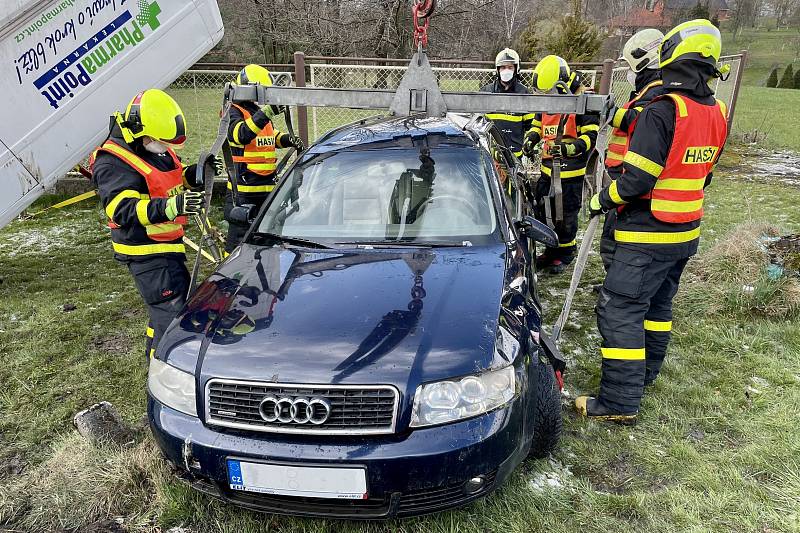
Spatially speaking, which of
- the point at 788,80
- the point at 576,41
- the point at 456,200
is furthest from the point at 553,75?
the point at 788,80

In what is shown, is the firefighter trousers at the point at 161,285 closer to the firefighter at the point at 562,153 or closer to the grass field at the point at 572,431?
the grass field at the point at 572,431

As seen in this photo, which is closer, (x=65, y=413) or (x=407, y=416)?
(x=407, y=416)

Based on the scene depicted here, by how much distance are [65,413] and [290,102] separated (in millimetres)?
2393

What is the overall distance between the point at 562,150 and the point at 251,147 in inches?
122

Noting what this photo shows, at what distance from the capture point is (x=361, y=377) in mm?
2016

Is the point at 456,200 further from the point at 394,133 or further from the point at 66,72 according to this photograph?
the point at 66,72

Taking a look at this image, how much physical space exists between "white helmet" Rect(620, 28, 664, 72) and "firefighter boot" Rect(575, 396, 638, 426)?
2371 mm

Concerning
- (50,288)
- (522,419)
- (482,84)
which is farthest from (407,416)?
(482,84)

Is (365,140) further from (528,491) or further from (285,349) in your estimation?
(528,491)

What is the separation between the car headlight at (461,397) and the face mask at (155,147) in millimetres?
2264

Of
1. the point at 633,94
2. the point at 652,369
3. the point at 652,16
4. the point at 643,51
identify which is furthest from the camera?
the point at 652,16

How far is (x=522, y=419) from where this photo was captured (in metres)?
2.19

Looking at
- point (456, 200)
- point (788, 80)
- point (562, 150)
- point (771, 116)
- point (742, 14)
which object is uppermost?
Answer: point (742, 14)

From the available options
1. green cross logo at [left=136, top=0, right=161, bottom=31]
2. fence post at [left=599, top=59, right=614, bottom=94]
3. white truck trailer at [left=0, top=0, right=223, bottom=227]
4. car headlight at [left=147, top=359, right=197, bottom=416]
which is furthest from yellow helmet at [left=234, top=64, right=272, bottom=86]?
fence post at [left=599, top=59, right=614, bottom=94]
